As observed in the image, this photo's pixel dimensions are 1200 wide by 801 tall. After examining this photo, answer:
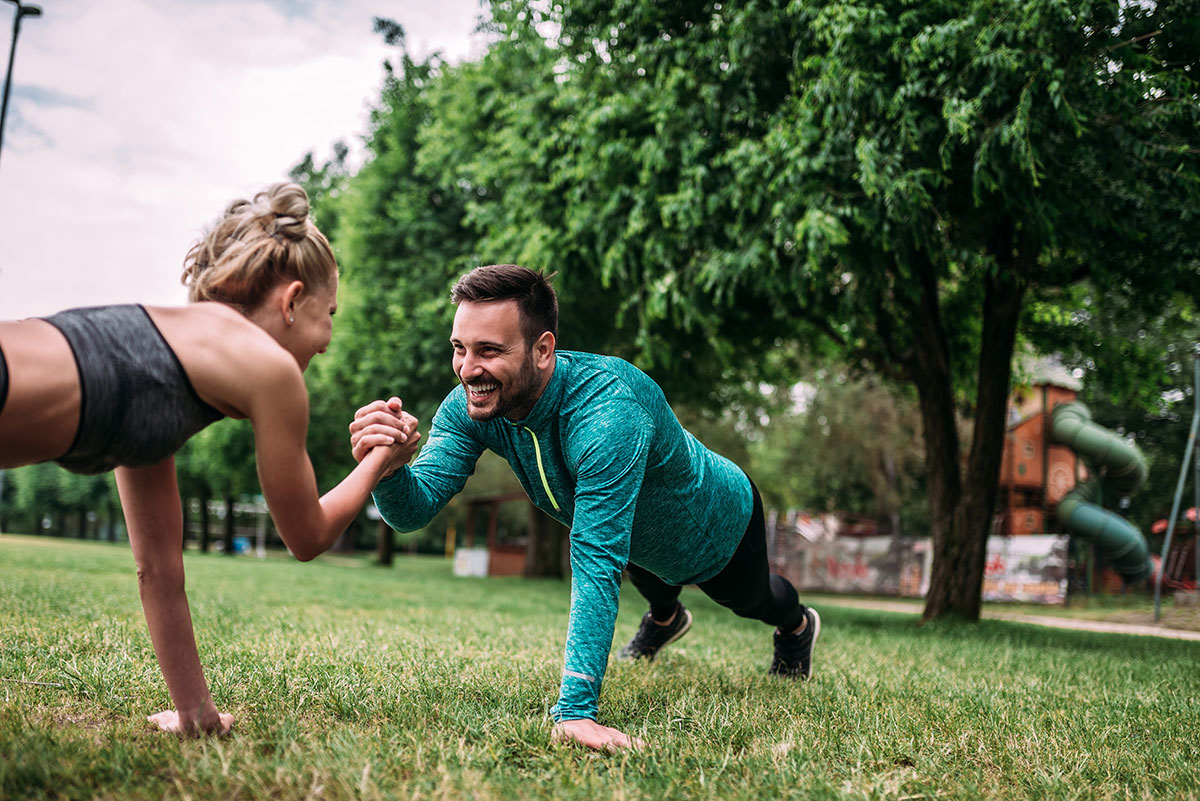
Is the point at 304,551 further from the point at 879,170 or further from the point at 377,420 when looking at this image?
the point at 879,170

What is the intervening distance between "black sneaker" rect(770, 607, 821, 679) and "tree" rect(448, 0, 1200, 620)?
4438mm

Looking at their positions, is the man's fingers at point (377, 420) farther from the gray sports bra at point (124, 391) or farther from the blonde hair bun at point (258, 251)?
the gray sports bra at point (124, 391)

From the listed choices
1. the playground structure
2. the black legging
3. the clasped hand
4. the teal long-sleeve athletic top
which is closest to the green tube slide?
the playground structure

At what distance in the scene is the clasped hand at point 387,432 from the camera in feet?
8.73

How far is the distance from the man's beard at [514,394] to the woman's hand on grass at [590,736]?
106cm

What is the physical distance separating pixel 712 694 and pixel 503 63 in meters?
11.9

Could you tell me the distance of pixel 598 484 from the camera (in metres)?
2.83

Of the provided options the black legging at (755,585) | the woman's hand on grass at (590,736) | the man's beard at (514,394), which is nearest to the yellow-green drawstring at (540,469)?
the man's beard at (514,394)

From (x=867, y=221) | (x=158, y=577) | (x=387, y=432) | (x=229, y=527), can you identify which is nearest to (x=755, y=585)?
(x=387, y=432)

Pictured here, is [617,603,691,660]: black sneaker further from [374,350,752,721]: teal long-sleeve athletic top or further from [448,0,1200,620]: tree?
[448,0,1200,620]: tree

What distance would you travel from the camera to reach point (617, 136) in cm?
1063

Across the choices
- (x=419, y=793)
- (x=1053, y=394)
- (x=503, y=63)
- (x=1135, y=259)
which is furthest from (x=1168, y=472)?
(x=419, y=793)

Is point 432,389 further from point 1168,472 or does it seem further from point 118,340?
point 1168,472

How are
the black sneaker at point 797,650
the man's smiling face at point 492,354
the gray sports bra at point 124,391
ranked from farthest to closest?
the black sneaker at point 797,650 → the man's smiling face at point 492,354 → the gray sports bra at point 124,391
